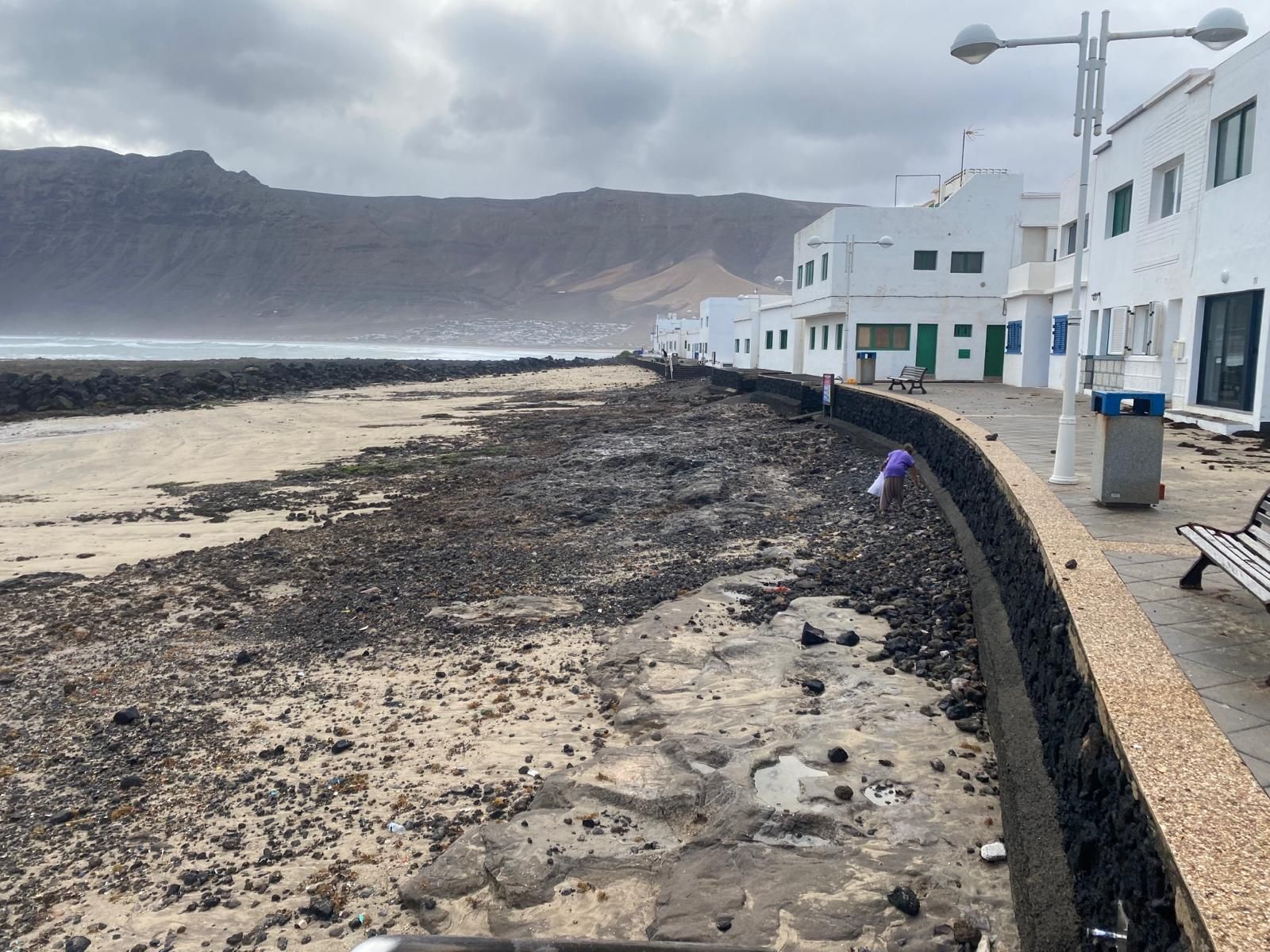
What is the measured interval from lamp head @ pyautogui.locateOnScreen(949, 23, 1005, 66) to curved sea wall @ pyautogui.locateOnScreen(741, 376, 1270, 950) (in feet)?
18.4

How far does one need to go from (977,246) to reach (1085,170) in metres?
25.9

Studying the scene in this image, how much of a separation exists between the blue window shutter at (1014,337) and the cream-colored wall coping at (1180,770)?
79.4ft

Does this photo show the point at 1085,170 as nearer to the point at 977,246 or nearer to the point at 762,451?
the point at 762,451

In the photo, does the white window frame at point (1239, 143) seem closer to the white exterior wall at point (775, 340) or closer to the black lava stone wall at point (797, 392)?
the black lava stone wall at point (797, 392)

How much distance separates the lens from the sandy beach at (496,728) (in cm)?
415

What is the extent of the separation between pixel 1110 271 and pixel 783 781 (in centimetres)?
1764

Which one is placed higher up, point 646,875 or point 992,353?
point 992,353

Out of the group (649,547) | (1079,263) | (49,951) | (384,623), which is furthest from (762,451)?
(49,951)

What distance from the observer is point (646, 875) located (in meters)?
4.29

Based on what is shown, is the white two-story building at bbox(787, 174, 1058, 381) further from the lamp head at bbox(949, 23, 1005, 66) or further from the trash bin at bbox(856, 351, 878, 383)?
the lamp head at bbox(949, 23, 1005, 66)

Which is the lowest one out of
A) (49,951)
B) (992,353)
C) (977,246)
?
(49,951)

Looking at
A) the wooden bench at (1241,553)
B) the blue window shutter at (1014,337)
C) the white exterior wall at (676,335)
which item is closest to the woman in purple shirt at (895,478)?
the wooden bench at (1241,553)

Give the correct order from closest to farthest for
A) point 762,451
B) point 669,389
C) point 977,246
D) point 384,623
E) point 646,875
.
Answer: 1. point 646,875
2. point 384,623
3. point 762,451
4. point 977,246
5. point 669,389

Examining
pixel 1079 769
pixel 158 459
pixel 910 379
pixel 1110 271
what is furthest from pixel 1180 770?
pixel 158 459
